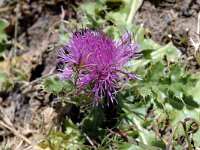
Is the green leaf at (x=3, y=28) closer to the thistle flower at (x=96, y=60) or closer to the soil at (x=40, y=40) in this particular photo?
the soil at (x=40, y=40)

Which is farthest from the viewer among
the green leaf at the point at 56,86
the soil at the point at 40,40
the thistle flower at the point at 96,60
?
the soil at the point at 40,40

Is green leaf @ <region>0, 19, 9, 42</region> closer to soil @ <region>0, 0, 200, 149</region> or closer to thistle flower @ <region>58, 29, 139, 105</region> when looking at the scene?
soil @ <region>0, 0, 200, 149</region>

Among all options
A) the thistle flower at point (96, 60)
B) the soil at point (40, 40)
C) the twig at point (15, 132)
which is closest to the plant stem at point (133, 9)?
the soil at point (40, 40)

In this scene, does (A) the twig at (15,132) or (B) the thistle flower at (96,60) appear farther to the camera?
(A) the twig at (15,132)

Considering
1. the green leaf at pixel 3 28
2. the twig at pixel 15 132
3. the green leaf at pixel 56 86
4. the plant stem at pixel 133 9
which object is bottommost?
the twig at pixel 15 132

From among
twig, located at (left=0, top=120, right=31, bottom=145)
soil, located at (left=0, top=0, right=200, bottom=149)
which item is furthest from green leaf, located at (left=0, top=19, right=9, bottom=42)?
twig, located at (left=0, top=120, right=31, bottom=145)

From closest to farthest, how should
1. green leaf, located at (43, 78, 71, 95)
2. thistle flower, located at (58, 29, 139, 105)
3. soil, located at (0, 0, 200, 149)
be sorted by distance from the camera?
thistle flower, located at (58, 29, 139, 105) < green leaf, located at (43, 78, 71, 95) < soil, located at (0, 0, 200, 149)

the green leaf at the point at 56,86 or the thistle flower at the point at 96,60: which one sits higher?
the thistle flower at the point at 96,60

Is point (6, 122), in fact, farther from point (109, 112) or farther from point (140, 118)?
point (140, 118)

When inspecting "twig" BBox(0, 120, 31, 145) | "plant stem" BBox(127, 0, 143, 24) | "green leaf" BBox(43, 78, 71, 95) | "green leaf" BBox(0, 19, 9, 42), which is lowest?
"twig" BBox(0, 120, 31, 145)

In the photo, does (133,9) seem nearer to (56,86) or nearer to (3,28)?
(56,86)
